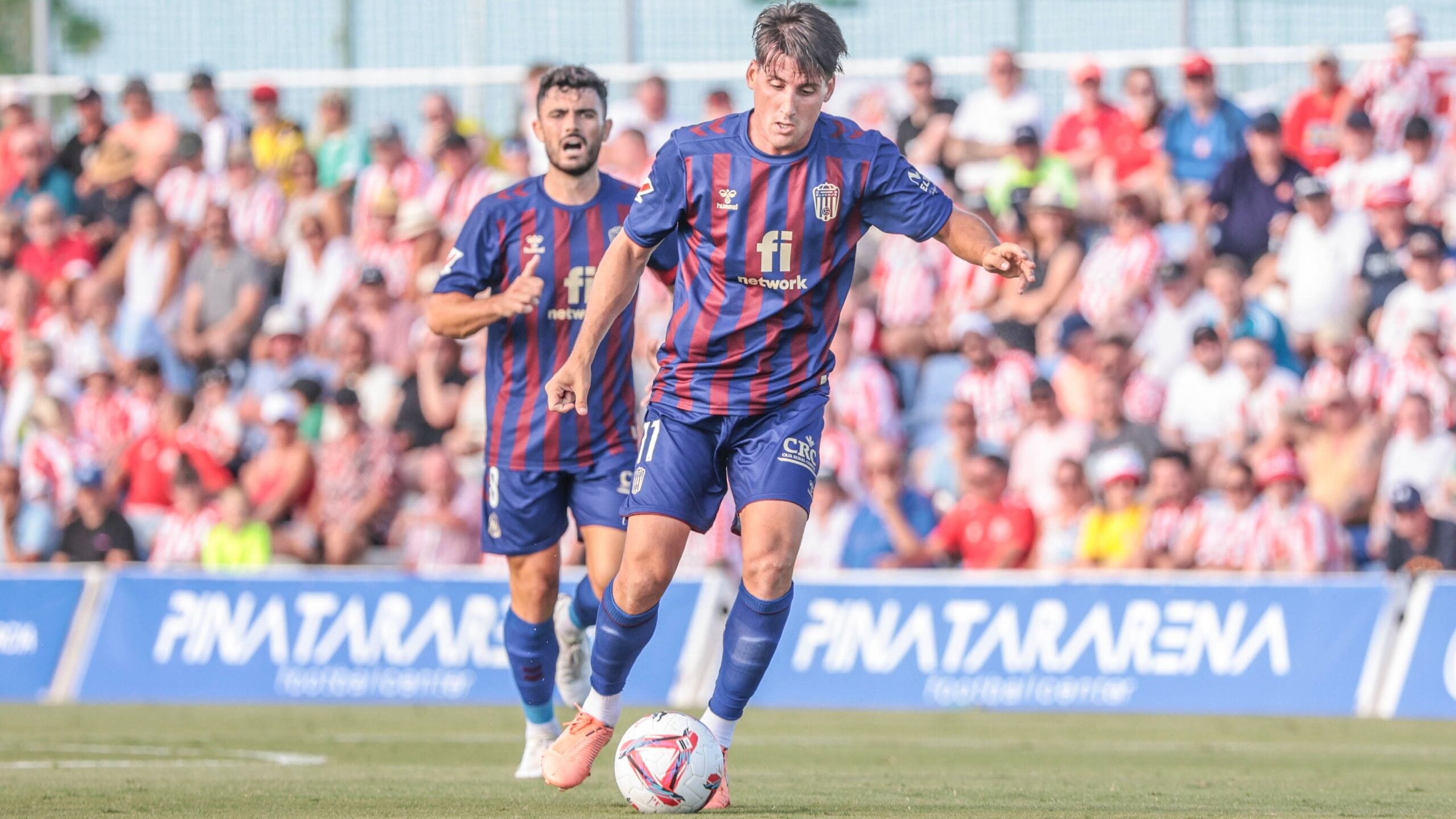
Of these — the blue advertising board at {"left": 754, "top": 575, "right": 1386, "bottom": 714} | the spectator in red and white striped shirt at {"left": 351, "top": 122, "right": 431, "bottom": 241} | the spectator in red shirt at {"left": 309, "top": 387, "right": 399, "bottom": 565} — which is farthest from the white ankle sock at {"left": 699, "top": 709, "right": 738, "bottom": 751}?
the spectator in red and white striped shirt at {"left": 351, "top": 122, "right": 431, "bottom": 241}

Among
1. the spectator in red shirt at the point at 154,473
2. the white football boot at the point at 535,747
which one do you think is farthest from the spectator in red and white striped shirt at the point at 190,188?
the white football boot at the point at 535,747

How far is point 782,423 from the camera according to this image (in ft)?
23.2

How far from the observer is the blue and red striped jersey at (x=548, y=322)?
862 cm

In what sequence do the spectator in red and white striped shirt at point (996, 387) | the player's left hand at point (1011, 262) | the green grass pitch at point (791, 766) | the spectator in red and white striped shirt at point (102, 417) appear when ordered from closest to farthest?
the player's left hand at point (1011, 262) < the green grass pitch at point (791, 766) < the spectator in red and white striped shirt at point (996, 387) < the spectator in red and white striped shirt at point (102, 417)

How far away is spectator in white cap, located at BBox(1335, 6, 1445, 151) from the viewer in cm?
1655

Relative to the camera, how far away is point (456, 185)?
60.7 feet

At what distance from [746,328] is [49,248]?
14132 mm

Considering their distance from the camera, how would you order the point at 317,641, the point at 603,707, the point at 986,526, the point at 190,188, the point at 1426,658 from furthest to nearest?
the point at 190,188, the point at 317,641, the point at 986,526, the point at 1426,658, the point at 603,707

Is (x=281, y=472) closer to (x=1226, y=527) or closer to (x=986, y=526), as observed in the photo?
(x=986, y=526)

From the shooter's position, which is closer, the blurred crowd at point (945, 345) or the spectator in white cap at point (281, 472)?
the blurred crowd at point (945, 345)

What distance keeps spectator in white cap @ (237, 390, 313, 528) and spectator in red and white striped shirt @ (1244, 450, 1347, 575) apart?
738 centimetres

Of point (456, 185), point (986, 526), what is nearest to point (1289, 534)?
point (986, 526)

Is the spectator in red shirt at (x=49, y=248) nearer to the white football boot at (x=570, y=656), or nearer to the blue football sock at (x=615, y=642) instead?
the white football boot at (x=570, y=656)

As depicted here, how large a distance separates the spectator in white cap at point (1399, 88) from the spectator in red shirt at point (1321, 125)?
0.15 meters
